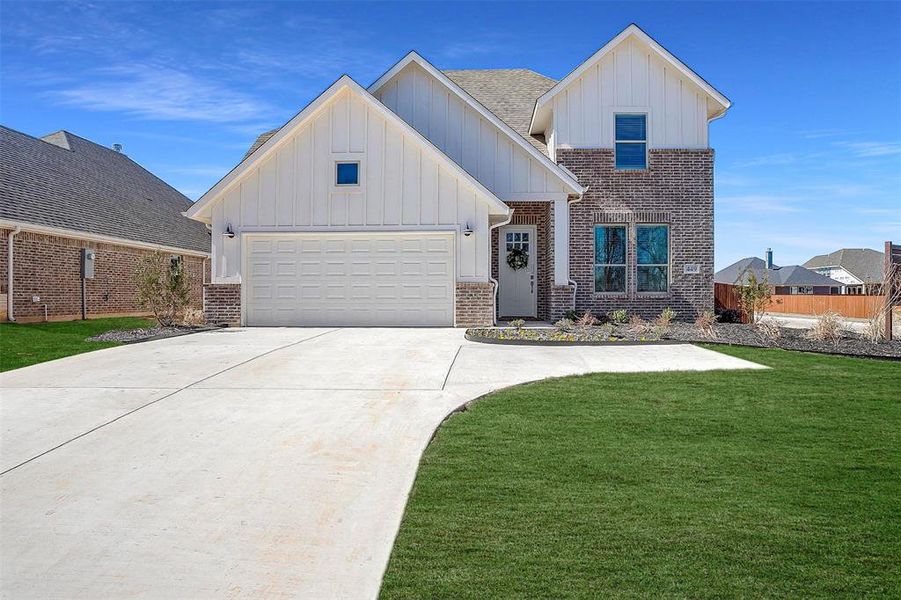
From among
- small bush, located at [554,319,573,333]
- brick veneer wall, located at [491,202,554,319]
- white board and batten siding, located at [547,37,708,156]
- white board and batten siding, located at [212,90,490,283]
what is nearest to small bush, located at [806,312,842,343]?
small bush, located at [554,319,573,333]

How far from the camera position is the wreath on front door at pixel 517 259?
18.3 m

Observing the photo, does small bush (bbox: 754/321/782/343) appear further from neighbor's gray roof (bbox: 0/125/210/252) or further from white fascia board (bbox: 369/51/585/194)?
neighbor's gray roof (bbox: 0/125/210/252)

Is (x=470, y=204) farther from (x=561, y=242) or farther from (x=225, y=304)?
(x=225, y=304)

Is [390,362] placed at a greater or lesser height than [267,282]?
lesser

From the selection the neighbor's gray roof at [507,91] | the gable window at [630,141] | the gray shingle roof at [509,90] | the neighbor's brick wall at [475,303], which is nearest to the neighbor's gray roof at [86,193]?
the neighbor's gray roof at [507,91]

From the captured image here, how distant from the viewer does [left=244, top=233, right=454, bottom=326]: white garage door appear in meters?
15.8

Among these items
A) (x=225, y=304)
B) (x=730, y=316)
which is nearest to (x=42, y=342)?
(x=225, y=304)

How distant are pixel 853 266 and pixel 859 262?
608 millimetres

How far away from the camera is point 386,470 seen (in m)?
5.39

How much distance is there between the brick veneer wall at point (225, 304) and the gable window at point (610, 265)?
9.01m

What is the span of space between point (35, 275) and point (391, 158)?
37.7ft

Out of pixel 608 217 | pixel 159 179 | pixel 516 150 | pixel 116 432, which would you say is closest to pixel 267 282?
pixel 516 150

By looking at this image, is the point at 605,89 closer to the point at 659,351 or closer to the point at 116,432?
the point at 659,351

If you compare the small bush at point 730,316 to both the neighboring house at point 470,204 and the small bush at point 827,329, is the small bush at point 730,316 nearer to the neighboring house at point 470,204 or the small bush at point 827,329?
the neighboring house at point 470,204
